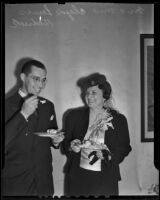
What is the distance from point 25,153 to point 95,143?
273mm

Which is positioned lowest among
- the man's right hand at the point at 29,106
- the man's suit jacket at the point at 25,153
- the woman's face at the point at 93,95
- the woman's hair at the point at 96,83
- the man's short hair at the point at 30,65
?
the man's suit jacket at the point at 25,153

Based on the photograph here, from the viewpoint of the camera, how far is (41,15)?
120cm

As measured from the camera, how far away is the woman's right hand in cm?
119

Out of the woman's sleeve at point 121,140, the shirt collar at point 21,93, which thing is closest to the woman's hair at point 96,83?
the woman's sleeve at point 121,140

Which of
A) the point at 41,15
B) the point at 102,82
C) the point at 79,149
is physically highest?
the point at 41,15

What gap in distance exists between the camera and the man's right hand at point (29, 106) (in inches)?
47.0

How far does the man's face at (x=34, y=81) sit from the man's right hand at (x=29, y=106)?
0.09 ft

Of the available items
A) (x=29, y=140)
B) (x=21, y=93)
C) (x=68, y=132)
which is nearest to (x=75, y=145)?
(x=68, y=132)

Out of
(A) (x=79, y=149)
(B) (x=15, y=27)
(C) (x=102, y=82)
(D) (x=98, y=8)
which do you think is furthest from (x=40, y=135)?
(D) (x=98, y=8)

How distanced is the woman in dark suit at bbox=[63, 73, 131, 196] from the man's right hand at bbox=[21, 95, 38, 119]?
0.46ft

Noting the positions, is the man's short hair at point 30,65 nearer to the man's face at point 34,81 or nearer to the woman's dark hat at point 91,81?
the man's face at point 34,81
